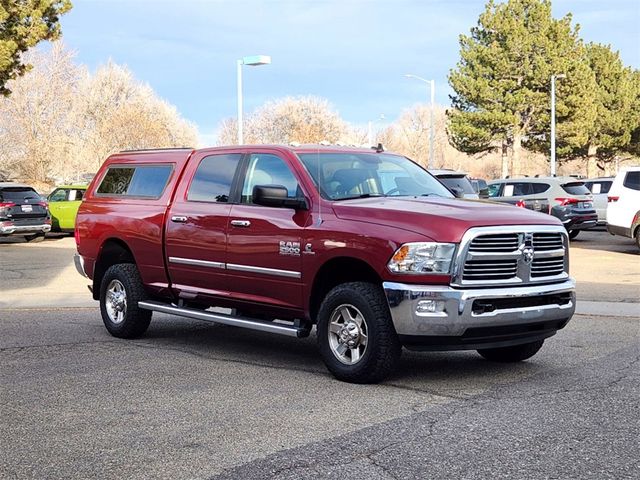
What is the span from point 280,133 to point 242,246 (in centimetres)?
6108

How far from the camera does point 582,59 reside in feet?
203

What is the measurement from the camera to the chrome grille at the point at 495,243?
6.64 meters

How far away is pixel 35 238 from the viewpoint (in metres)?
27.9

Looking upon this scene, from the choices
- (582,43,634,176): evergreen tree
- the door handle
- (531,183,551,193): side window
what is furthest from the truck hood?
(582,43,634,176): evergreen tree

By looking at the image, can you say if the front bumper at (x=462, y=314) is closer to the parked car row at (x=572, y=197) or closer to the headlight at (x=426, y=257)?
the headlight at (x=426, y=257)

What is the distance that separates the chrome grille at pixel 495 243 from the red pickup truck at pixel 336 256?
0.04 feet

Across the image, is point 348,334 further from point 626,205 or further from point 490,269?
point 626,205

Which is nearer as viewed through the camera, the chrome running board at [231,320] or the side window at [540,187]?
the chrome running board at [231,320]

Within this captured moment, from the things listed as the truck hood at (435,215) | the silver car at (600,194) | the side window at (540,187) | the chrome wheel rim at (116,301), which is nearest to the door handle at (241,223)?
the truck hood at (435,215)

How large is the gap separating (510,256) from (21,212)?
21.5 meters

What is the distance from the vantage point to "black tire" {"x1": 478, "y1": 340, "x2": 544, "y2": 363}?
7.76m

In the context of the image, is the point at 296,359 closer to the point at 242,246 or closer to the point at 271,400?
the point at 242,246

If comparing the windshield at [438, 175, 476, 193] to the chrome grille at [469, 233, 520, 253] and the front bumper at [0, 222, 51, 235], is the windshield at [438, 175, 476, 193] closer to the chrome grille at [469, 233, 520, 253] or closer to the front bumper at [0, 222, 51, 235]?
the front bumper at [0, 222, 51, 235]

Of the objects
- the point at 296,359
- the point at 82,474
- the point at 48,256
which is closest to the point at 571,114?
the point at 48,256
